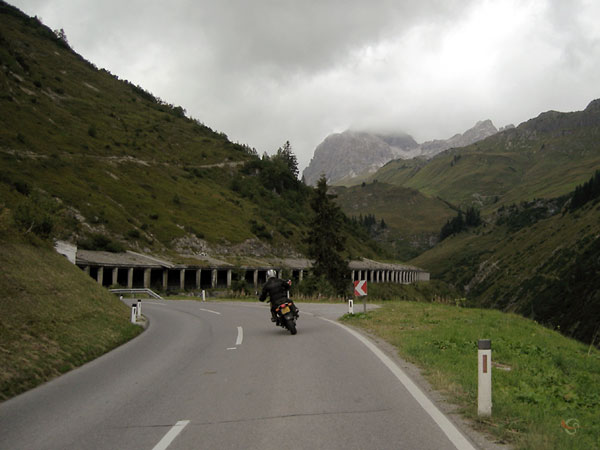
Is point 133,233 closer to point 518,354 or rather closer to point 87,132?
point 87,132

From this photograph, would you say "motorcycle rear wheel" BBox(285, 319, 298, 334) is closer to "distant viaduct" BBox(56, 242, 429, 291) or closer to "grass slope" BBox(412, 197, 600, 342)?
"grass slope" BBox(412, 197, 600, 342)

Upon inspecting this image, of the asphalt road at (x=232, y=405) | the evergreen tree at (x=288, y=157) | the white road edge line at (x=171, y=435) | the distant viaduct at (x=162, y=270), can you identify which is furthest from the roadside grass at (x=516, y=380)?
the evergreen tree at (x=288, y=157)

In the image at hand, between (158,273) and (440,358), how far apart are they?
187 feet

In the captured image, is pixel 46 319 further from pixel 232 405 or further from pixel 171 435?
pixel 171 435

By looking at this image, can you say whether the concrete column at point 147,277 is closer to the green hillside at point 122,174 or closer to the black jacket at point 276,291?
the green hillside at point 122,174

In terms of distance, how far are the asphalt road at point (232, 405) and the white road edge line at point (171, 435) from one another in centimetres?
1

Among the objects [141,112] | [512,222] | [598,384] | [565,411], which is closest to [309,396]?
[565,411]

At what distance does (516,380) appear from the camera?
306 inches

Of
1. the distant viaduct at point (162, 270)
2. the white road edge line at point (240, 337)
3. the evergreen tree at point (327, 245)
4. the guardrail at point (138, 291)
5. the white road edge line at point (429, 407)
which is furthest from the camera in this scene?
Result: the evergreen tree at point (327, 245)

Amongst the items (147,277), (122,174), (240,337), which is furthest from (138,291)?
(122,174)

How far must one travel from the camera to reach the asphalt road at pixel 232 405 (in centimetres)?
518

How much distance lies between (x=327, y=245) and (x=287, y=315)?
38216 millimetres

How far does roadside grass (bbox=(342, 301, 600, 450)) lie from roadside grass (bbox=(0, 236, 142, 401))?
24.0 ft

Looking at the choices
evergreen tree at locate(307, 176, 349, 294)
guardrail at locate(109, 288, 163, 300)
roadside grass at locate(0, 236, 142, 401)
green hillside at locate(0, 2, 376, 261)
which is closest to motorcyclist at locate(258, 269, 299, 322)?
roadside grass at locate(0, 236, 142, 401)
